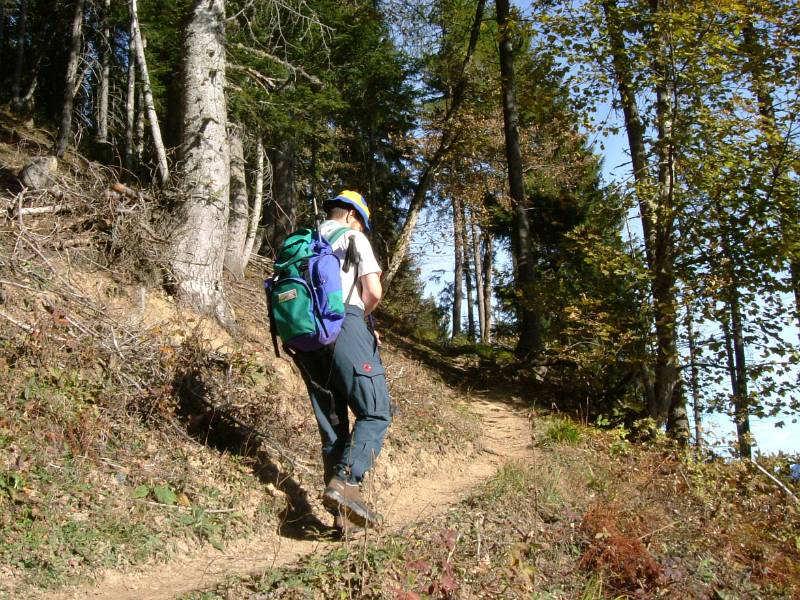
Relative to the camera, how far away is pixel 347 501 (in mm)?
4250

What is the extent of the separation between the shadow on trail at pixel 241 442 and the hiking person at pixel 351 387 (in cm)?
50

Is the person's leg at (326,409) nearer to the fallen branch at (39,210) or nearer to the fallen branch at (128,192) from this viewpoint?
the fallen branch at (39,210)

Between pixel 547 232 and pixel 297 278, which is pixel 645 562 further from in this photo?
pixel 547 232

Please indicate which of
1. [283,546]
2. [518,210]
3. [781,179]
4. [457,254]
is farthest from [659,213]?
[457,254]

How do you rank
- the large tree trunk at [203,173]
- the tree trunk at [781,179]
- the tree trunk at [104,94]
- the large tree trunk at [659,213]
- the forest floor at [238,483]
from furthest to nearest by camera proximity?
the tree trunk at [104,94] → the large tree trunk at [659,213] → the tree trunk at [781,179] → the large tree trunk at [203,173] → the forest floor at [238,483]

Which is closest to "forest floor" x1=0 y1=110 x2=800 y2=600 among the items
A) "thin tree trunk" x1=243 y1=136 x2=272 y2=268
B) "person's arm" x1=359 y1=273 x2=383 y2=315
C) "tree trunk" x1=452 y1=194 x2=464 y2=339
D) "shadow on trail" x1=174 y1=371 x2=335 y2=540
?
"shadow on trail" x1=174 y1=371 x2=335 y2=540

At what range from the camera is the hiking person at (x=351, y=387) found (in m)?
4.30

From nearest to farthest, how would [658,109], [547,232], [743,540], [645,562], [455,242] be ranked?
[645,562] → [743,540] → [658,109] → [547,232] → [455,242]

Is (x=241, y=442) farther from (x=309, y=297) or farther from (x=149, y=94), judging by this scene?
(x=149, y=94)

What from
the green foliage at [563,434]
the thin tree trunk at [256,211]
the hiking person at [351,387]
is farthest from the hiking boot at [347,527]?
the thin tree trunk at [256,211]

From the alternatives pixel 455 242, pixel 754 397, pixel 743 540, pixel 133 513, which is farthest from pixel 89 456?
pixel 455 242

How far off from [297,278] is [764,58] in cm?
749

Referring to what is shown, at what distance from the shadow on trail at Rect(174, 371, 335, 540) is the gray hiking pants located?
0.56m

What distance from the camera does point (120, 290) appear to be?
6.55 m
